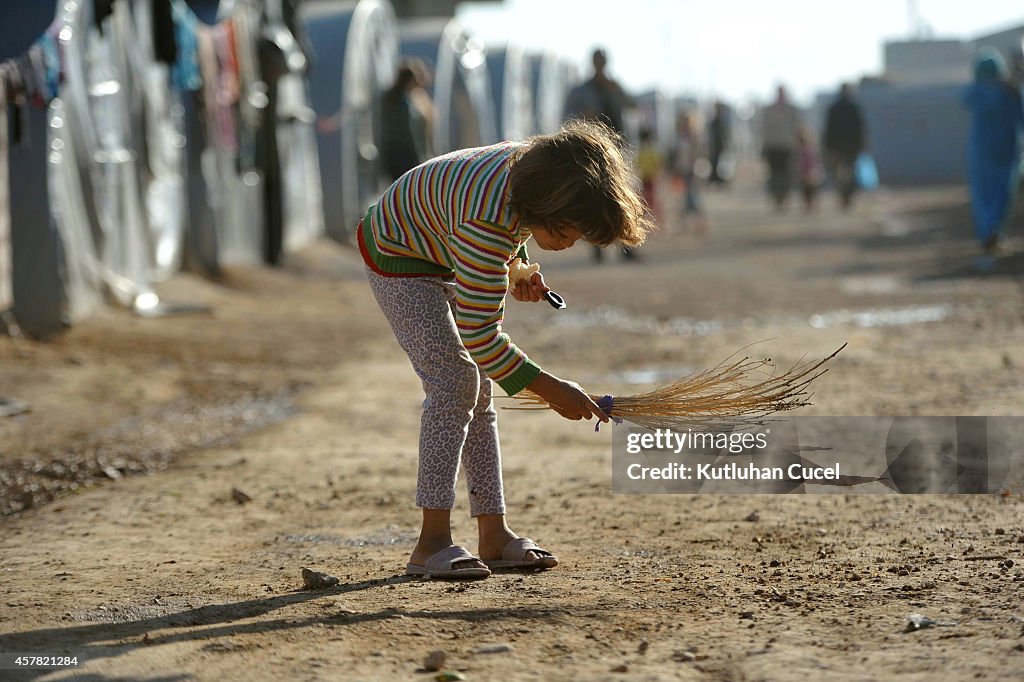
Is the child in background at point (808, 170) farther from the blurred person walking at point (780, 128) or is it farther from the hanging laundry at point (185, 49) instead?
the hanging laundry at point (185, 49)

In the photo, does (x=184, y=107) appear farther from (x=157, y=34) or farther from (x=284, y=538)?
(x=284, y=538)

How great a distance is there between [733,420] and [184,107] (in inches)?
361

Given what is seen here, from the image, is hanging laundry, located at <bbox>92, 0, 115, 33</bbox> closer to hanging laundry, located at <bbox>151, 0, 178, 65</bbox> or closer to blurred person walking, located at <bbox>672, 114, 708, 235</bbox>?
hanging laundry, located at <bbox>151, 0, 178, 65</bbox>

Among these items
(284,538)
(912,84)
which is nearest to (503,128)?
(912,84)

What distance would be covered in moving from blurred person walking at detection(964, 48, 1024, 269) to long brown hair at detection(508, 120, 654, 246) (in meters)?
10.3

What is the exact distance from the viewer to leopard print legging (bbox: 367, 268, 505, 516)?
3900 mm

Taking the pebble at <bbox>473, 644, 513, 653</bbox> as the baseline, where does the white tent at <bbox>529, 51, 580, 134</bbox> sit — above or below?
above

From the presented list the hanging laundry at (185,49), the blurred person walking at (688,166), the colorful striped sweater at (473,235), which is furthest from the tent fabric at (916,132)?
the colorful striped sweater at (473,235)

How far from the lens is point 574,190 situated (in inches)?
136

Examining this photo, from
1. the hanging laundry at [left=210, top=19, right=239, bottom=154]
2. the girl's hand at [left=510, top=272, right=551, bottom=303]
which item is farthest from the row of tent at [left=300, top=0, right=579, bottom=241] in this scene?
the girl's hand at [left=510, top=272, right=551, bottom=303]

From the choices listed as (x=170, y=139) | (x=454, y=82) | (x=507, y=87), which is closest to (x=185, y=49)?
(x=170, y=139)

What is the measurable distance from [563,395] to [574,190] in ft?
1.73

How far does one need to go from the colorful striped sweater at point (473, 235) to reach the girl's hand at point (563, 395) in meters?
0.03

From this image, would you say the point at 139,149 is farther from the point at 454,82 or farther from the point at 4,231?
the point at 454,82
